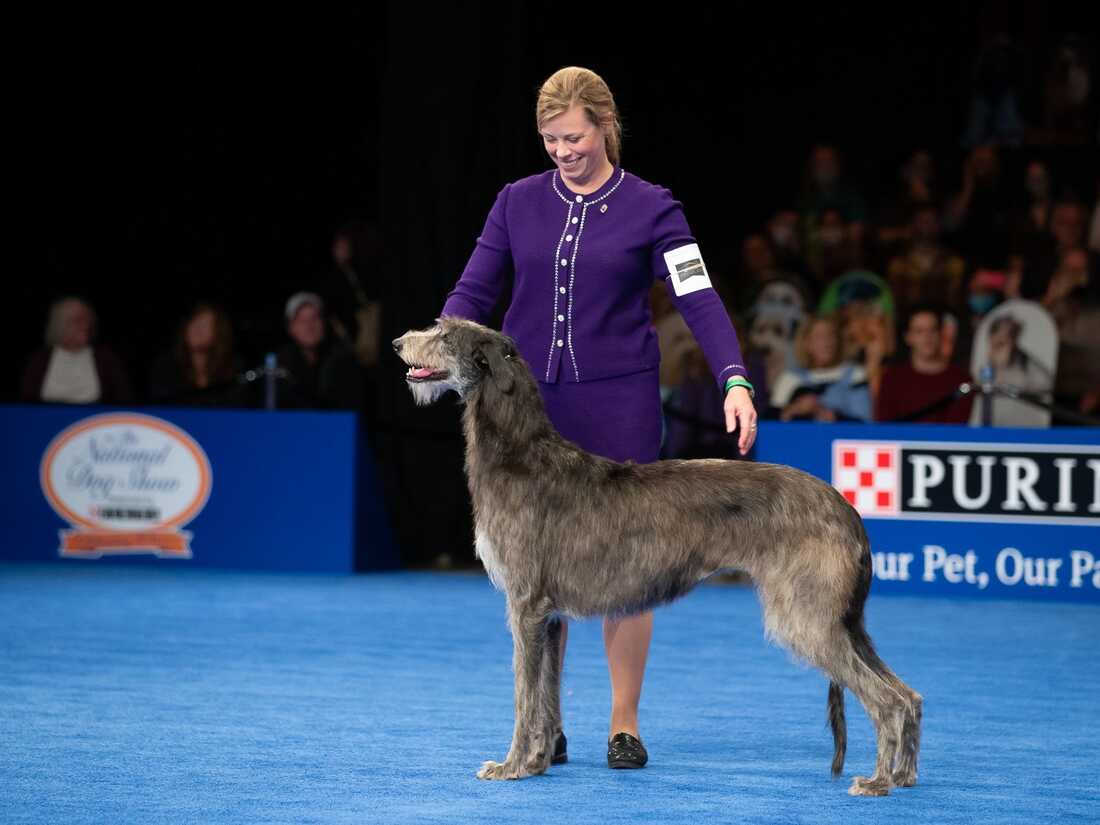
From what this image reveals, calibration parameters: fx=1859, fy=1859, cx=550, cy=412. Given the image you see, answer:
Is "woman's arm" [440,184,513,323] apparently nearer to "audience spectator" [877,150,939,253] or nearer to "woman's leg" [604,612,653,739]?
"woman's leg" [604,612,653,739]

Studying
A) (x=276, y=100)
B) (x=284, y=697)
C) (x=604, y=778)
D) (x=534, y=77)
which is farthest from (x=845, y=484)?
(x=276, y=100)

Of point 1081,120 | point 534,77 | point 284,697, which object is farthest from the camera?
point 1081,120

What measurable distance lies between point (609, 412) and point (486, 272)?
549 millimetres

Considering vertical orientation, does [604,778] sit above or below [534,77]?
below

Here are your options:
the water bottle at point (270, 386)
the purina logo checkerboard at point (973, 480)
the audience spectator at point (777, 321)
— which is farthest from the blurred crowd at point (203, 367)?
the purina logo checkerboard at point (973, 480)

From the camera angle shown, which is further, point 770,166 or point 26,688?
point 770,166

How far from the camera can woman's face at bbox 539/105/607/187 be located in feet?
16.1

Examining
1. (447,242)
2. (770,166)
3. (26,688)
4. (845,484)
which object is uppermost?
(770,166)

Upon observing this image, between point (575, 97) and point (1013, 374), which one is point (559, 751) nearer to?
point (575, 97)

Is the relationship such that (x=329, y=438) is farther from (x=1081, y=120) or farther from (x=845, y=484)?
(x=1081, y=120)

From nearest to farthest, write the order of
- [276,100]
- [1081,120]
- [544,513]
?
[544,513], [1081,120], [276,100]

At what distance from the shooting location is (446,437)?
1052 cm

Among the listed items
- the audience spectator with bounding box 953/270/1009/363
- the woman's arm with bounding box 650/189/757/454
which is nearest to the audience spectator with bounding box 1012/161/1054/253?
the audience spectator with bounding box 953/270/1009/363

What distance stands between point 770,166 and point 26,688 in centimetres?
861
